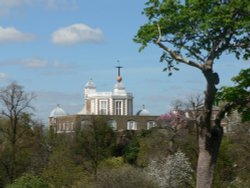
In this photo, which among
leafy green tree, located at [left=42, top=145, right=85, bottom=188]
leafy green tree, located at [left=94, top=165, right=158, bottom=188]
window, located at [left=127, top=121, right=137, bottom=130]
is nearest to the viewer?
leafy green tree, located at [left=94, top=165, right=158, bottom=188]

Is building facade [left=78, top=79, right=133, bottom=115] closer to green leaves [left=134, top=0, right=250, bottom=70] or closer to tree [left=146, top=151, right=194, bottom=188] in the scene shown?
tree [left=146, top=151, right=194, bottom=188]

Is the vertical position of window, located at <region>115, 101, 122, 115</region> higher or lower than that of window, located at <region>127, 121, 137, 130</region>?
higher

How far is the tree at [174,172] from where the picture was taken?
40.8 m

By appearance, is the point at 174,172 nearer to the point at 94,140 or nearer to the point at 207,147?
the point at 94,140

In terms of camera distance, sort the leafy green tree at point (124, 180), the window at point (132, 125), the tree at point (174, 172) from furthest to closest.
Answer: the window at point (132, 125) → the tree at point (174, 172) → the leafy green tree at point (124, 180)

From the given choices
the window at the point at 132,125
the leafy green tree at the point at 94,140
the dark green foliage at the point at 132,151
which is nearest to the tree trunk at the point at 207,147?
the leafy green tree at the point at 94,140

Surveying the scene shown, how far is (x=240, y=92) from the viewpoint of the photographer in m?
18.2

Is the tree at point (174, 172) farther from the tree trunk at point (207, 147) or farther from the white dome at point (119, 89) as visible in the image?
the white dome at point (119, 89)

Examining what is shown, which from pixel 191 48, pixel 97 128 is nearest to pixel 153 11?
pixel 191 48

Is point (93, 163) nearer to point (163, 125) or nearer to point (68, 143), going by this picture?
point (68, 143)

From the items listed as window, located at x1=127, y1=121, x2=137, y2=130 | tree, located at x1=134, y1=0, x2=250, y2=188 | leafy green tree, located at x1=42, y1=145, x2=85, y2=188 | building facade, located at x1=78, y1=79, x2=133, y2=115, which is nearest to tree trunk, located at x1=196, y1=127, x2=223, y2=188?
tree, located at x1=134, y1=0, x2=250, y2=188

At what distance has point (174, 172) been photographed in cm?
4316

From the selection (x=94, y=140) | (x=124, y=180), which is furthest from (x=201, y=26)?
(x=94, y=140)

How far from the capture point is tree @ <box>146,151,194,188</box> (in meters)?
40.8
